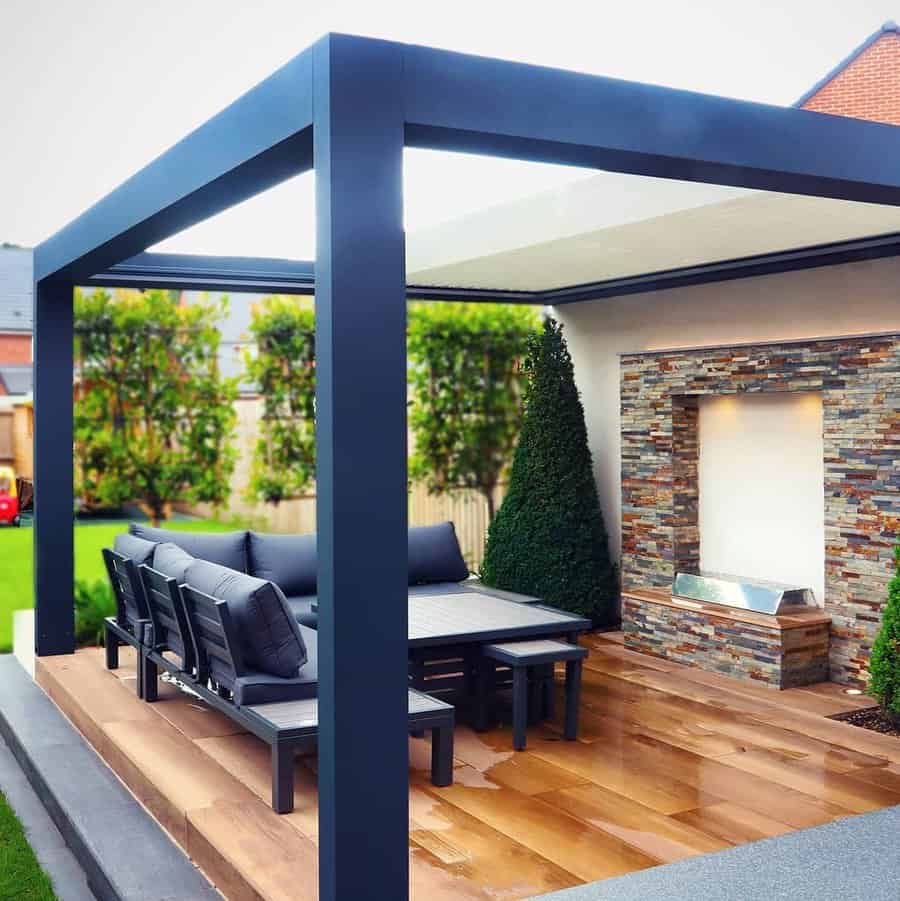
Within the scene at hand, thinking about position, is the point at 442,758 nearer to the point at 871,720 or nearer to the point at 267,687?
the point at 267,687

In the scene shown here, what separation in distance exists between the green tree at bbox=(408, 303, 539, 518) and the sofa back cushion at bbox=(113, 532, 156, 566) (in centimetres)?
473

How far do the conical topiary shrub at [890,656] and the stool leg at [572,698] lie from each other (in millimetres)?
1636

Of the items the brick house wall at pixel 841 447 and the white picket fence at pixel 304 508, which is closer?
the brick house wall at pixel 841 447

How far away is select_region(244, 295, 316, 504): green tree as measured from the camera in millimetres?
12086

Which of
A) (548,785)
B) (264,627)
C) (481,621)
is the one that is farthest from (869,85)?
(264,627)

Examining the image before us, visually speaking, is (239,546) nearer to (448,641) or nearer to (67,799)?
(448,641)

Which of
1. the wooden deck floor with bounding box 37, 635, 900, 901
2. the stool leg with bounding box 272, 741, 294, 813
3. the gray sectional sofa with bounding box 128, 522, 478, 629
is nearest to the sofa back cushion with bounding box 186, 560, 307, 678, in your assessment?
the wooden deck floor with bounding box 37, 635, 900, 901

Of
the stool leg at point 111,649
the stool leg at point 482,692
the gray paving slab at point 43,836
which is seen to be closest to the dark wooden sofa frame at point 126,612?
the stool leg at point 111,649

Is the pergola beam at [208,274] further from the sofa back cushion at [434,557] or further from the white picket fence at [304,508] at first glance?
the white picket fence at [304,508]

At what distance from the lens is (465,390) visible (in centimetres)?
1241

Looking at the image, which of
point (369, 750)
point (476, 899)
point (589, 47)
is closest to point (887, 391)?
point (476, 899)

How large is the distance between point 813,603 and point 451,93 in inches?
219

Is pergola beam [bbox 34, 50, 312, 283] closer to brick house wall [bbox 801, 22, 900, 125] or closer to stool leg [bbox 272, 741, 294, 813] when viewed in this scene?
stool leg [bbox 272, 741, 294, 813]

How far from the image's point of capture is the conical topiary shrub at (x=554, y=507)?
9.31 m
